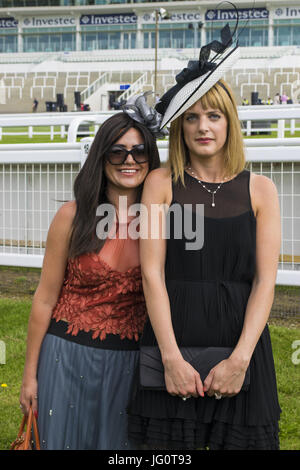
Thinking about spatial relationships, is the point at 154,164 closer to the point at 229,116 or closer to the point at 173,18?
the point at 229,116

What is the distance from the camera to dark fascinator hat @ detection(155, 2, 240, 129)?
2064 millimetres

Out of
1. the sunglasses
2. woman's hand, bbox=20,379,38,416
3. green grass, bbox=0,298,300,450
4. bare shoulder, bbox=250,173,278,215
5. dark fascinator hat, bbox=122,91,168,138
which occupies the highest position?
dark fascinator hat, bbox=122,91,168,138

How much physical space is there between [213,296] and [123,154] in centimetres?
56

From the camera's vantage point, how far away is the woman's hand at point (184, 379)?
2016mm

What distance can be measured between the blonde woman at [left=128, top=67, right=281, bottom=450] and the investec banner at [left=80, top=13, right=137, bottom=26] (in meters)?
68.2

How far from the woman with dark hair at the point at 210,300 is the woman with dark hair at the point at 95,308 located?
0.12m

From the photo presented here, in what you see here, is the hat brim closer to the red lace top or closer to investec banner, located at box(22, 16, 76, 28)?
the red lace top

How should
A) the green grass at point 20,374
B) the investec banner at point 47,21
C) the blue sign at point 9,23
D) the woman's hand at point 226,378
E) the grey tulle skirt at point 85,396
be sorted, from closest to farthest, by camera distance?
the woman's hand at point 226,378 < the grey tulle skirt at point 85,396 < the green grass at point 20,374 < the investec banner at point 47,21 < the blue sign at point 9,23

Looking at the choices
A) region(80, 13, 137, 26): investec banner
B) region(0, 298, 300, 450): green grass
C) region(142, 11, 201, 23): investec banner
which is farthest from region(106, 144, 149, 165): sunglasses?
region(80, 13, 137, 26): investec banner

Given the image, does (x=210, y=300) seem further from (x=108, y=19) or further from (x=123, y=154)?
(x=108, y=19)

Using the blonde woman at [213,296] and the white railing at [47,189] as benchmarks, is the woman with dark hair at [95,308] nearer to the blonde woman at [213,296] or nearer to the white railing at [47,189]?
the blonde woman at [213,296]

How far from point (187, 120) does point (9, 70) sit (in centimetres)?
5821

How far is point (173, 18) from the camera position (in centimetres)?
6531

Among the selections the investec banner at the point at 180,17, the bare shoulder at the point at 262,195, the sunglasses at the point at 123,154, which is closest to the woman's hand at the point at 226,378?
the bare shoulder at the point at 262,195
